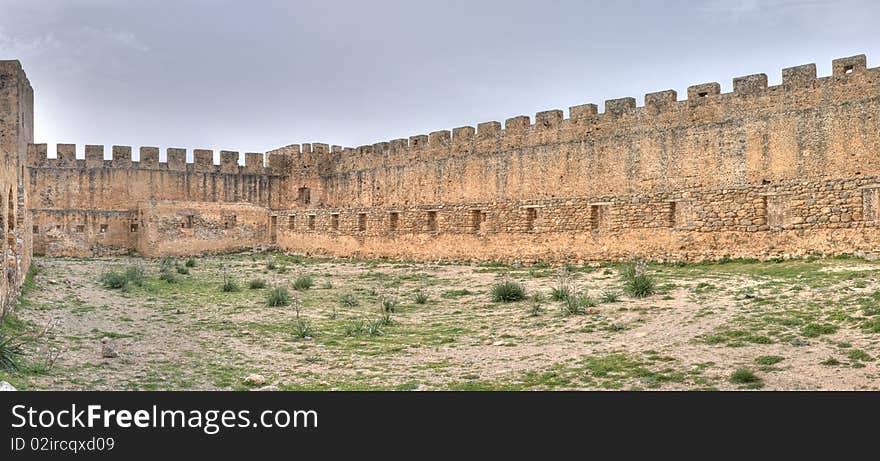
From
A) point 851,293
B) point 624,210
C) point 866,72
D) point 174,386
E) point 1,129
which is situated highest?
point 866,72

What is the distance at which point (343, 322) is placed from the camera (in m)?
10.9

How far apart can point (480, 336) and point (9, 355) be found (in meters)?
5.28

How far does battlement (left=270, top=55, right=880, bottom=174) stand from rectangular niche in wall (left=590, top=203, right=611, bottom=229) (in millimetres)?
1848

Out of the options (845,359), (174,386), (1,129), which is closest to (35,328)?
(174,386)

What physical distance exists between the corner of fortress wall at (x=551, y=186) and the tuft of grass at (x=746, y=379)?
828 cm

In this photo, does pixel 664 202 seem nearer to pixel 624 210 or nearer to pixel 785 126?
pixel 624 210

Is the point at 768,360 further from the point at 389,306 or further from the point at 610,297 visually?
the point at 389,306

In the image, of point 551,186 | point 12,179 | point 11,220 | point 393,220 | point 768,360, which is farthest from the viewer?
point 393,220

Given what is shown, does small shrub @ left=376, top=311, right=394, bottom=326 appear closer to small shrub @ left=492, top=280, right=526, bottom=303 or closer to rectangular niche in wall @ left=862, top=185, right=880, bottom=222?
small shrub @ left=492, top=280, right=526, bottom=303

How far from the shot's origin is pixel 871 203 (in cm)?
1295

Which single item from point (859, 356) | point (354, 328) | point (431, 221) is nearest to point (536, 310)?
point (354, 328)

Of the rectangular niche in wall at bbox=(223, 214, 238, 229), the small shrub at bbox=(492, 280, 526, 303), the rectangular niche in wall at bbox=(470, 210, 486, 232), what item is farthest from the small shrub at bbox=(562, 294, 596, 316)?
the rectangular niche in wall at bbox=(223, 214, 238, 229)

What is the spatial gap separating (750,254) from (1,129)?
14.5 m

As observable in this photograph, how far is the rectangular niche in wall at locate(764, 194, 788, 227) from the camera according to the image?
46.7ft
